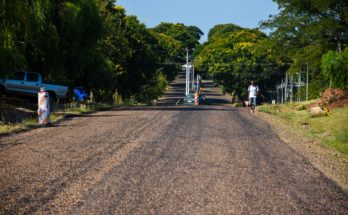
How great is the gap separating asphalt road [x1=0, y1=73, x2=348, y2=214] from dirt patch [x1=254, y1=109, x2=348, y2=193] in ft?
0.88

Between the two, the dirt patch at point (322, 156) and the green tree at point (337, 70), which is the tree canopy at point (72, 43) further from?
the green tree at point (337, 70)

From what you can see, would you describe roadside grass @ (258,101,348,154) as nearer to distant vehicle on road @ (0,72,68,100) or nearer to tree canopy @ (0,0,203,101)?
tree canopy @ (0,0,203,101)

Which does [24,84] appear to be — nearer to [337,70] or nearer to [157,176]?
[337,70]

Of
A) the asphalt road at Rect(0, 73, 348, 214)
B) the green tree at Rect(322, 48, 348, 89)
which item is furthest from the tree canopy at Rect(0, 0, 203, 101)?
the green tree at Rect(322, 48, 348, 89)

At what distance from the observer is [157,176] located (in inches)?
415

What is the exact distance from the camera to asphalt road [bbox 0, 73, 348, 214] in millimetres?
8352

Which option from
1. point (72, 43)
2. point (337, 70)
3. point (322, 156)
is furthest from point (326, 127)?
point (337, 70)

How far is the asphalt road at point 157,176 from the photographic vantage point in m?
8.35

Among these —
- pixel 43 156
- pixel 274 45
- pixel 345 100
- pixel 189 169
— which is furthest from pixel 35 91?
pixel 274 45

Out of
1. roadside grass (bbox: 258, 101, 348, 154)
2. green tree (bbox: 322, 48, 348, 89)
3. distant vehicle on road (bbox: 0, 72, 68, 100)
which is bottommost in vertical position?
roadside grass (bbox: 258, 101, 348, 154)

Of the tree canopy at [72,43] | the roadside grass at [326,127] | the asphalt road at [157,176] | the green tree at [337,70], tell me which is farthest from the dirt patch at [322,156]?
the green tree at [337,70]

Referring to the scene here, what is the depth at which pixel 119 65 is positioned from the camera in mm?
58469

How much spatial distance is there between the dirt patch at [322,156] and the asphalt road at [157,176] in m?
0.27

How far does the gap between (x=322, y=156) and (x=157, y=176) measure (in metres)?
5.48
